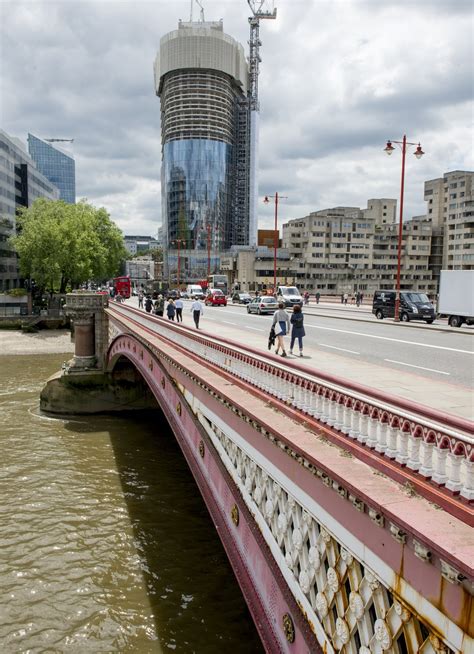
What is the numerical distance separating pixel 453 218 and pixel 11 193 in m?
85.2

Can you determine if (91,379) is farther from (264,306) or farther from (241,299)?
(241,299)

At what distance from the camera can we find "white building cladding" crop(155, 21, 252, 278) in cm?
15025

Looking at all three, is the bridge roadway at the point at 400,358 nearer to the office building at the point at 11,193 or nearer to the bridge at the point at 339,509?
the bridge at the point at 339,509

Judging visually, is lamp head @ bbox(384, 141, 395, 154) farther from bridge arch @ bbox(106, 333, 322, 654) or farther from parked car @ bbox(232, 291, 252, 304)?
parked car @ bbox(232, 291, 252, 304)

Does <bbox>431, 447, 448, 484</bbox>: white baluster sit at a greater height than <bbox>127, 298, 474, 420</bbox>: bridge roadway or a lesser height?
greater

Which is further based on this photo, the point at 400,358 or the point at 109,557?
the point at 400,358

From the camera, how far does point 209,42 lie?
15288cm

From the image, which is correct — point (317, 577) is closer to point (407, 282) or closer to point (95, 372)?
point (95, 372)

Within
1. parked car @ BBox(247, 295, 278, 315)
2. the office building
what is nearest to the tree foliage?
the office building

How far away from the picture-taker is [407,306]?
107ft

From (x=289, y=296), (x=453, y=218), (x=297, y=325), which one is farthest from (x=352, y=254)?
(x=297, y=325)

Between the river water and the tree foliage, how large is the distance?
42.2 metres

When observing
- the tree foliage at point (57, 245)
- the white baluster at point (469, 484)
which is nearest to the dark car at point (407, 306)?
the white baluster at point (469, 484)

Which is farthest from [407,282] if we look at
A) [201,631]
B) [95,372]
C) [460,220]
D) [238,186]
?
[201,631]
